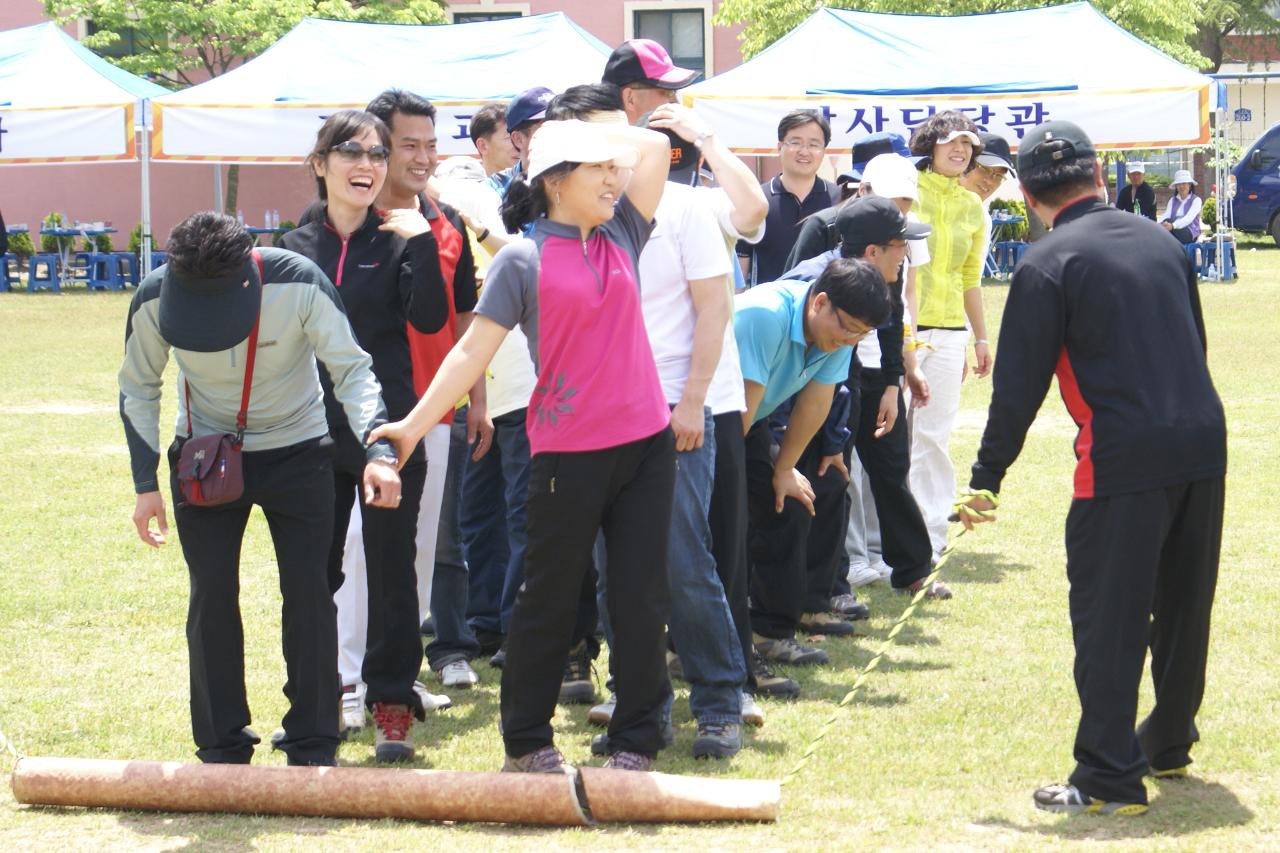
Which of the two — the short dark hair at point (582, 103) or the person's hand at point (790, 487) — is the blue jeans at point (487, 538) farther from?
the short dark hair at point (582, 103)

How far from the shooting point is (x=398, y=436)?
4.64 metres

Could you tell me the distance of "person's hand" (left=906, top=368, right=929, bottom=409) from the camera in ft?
25.3

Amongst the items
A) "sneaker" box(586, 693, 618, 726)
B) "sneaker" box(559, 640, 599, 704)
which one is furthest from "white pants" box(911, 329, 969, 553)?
"sneaker" box(586, 693, 618, 726)

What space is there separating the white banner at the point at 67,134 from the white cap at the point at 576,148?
16997 millimetres

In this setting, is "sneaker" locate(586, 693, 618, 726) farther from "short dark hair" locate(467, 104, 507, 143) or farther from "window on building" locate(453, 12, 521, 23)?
"window on building" locate(453, 12, 521, 23)

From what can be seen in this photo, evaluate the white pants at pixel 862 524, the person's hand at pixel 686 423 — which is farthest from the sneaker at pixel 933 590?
the person's hand at pixel 686 423

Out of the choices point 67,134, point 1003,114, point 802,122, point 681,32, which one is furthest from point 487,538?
point 681,32

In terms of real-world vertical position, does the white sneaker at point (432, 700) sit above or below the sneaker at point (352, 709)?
below

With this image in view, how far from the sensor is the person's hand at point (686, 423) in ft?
16.5

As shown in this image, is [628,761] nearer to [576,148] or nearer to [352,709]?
[352,709]

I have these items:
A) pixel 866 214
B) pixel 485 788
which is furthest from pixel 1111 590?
pixel 866 214

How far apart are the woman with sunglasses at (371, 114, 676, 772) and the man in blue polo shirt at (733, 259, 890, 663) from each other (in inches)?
40.5

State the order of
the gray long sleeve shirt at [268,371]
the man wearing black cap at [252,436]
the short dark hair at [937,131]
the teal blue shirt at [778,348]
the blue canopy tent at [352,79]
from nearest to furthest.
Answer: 1. the man wearing black cap at [252,436]
2. the gray long sleeve shirt at [268,371]
3. the teal blue shirt at [778,348]
4. the short dark hair at [937,131]
5. the blue canopy tent at [352,79]

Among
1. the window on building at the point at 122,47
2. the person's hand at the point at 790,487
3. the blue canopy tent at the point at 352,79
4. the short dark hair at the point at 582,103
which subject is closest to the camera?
the short dark hair at the point at 582,103
